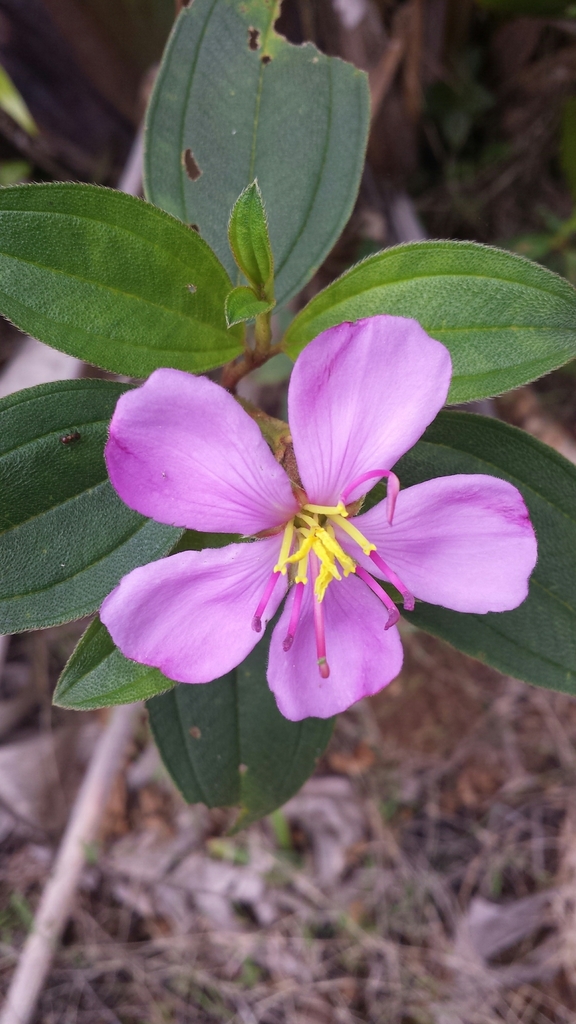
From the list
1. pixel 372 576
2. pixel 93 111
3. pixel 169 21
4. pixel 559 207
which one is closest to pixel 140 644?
pixel 372 576

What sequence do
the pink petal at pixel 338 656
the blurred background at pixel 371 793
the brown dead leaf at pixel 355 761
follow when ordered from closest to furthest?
the pink petal at pixel 338 656
the blurred background at pixel 371 793
the brown dead leaf at pixel 355 761

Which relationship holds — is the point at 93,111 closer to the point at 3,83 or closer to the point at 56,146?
the point at 56,146

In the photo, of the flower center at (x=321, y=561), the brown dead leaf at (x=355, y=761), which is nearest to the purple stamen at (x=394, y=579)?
the flower center at (x=321, y=561)

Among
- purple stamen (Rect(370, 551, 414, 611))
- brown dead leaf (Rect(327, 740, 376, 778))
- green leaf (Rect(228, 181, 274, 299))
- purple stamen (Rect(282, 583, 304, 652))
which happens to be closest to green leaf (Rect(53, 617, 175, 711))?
purple stamen (Rect(282, 583, 304, 652))

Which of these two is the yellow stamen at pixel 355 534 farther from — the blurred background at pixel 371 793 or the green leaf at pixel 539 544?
the blurred background at pixel 371 793

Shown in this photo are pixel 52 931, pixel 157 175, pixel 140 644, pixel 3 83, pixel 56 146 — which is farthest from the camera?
pixel 56 146

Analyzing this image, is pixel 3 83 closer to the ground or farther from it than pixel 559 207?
farther from it
